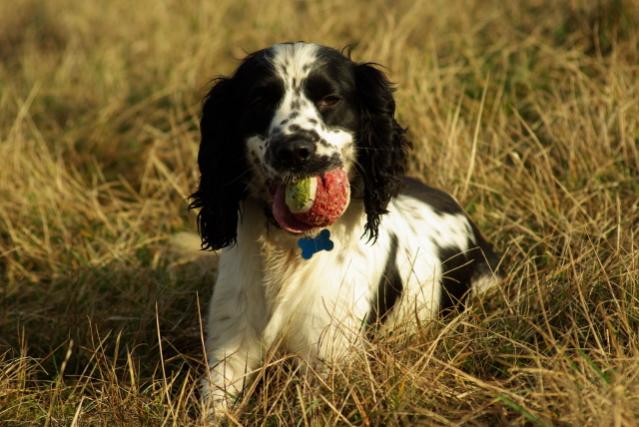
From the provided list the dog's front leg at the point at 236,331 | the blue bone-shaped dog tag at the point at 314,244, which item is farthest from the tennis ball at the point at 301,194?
the dog's front leg at the point at 236,331

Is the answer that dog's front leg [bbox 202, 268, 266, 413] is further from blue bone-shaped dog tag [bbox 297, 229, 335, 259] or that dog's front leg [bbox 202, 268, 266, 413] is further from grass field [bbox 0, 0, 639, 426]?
blue bone-shaped dog tag [bbox 297, 229, 335, 259]

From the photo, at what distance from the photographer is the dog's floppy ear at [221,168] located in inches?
148

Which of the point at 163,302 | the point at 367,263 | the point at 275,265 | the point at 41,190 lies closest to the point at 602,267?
the point at 367,263

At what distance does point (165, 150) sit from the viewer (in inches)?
240

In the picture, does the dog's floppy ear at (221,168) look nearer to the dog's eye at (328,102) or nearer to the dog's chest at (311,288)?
the dog's chest at (311,288)

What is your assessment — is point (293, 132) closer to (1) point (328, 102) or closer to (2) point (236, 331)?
(1) point (328, 102)

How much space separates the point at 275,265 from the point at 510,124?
2.25 metres

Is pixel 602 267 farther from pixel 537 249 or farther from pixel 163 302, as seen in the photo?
pixel 163 302

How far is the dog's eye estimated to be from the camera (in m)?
3.62

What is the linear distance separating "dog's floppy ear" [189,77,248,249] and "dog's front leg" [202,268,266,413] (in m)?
0.21

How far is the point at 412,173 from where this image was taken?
5.42 metres

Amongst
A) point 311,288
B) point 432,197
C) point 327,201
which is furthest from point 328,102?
point 432,197

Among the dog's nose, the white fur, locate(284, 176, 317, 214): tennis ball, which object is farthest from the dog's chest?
the dog's nose

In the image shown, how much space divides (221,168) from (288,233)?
35 cm
